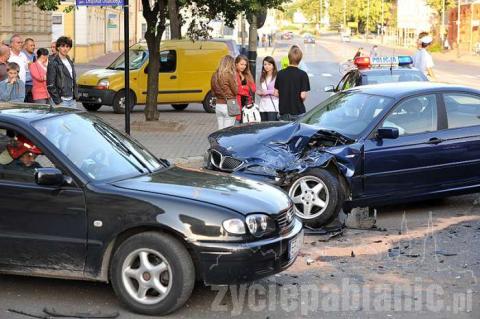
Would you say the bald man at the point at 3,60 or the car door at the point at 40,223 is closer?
the car door at the point at 40,223

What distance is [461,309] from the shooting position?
5.52m

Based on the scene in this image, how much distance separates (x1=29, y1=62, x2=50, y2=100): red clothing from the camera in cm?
1184

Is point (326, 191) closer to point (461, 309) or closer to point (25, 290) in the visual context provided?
point (461, 309)

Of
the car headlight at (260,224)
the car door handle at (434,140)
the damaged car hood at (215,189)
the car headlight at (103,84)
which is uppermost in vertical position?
the car headlight at (103,84)

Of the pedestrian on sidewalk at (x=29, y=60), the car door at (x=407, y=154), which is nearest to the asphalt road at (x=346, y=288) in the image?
the car door at (x=407, y=154)

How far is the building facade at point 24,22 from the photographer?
34.0 metres

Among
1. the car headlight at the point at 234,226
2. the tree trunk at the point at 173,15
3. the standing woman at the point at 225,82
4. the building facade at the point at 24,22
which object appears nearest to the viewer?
the car headlight at the point at 234,226

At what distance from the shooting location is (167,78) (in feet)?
67.1

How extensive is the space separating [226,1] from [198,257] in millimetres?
13113

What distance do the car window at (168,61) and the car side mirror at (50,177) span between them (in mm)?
15241

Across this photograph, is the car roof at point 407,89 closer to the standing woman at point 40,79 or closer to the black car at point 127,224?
the black car at point 127,224

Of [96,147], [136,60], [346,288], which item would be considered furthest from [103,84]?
[346,288]

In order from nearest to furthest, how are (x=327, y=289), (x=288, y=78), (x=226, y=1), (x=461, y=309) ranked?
(x=461, y=309) → (x=327, y=289) → (x=288, y=78) → (x=226, y=1)

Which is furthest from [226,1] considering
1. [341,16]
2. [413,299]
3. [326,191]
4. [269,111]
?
[341,16]
